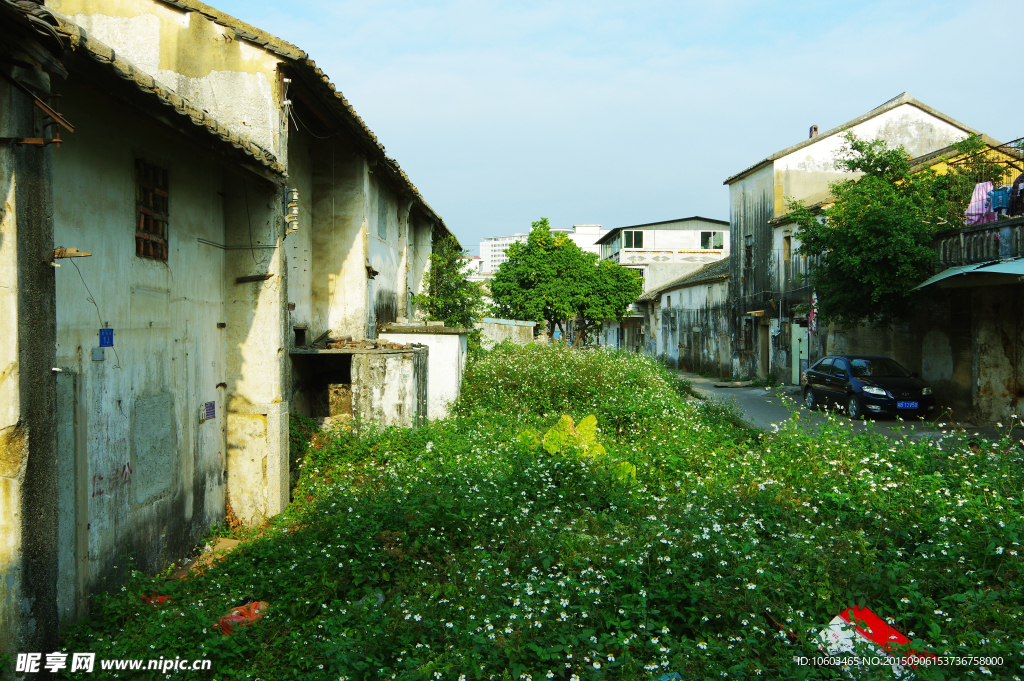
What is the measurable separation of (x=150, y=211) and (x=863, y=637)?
664cm

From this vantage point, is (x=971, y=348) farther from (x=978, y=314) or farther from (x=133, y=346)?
(x=133, y=346)

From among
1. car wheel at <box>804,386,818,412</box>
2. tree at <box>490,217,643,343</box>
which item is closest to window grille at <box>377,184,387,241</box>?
car wheel at <box>804,386,818,412</box>

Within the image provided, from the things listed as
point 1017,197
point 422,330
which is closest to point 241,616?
point 422,330

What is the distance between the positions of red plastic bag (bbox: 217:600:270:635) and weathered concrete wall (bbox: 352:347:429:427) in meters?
4.79

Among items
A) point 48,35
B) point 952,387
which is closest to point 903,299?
point 952,387

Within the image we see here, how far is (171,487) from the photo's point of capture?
258 inches

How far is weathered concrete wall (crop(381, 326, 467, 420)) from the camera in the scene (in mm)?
12539

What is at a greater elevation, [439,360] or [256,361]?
[256,361]

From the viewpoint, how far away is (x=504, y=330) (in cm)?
2281

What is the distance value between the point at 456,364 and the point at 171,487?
666 centimetres

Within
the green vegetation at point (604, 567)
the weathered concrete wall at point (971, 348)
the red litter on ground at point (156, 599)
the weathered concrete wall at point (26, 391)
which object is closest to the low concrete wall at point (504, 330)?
the weathered concrete wall at point (971, 348)

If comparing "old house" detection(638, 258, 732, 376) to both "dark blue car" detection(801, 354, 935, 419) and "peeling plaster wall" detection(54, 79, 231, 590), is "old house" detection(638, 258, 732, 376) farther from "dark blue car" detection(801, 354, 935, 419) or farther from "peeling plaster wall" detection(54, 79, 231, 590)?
"peeling plaster wall" detection(54, 79, 231, 590)

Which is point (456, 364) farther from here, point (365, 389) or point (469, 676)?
point (469, 676)

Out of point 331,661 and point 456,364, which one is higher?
point 456,364
